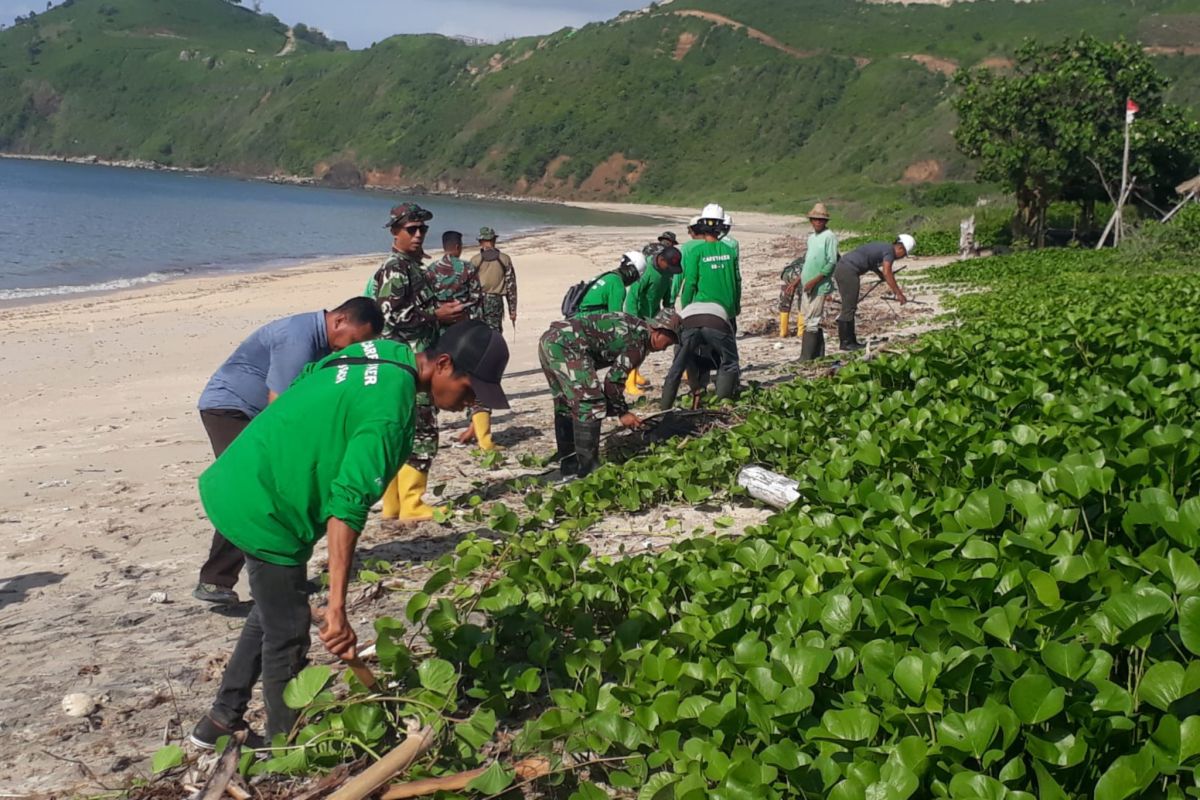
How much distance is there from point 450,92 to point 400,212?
406 ft

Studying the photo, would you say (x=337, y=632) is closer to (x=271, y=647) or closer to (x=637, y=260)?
(x=271, y=647)

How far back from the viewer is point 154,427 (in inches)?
392

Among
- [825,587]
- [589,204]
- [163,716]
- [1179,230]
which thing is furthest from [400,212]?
[589,204]

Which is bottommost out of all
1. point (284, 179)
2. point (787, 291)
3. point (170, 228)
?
point (787, 291)

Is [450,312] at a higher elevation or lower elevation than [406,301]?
lower

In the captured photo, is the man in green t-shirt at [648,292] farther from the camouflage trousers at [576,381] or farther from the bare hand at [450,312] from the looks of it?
the bare hand at [450,312]

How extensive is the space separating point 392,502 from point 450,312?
5.07 ft

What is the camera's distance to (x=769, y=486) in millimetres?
5859

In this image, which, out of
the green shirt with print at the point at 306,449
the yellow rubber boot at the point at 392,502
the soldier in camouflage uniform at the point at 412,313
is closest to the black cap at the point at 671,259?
the soldier in camouflage uniform at the point at 412,313

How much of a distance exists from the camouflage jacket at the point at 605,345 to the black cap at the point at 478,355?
11.8 feet

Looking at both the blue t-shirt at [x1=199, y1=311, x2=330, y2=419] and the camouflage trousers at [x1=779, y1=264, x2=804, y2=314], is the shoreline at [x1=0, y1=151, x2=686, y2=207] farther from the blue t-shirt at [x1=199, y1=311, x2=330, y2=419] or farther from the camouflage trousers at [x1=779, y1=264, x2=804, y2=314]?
the blue t-shirt at [x1=199, y1=311, x2=330, y2=419]

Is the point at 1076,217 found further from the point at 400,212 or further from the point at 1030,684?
the point at 1030,684

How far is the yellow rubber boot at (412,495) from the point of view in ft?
20.6

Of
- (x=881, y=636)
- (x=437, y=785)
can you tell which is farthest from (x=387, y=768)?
(x=881, y=636)
